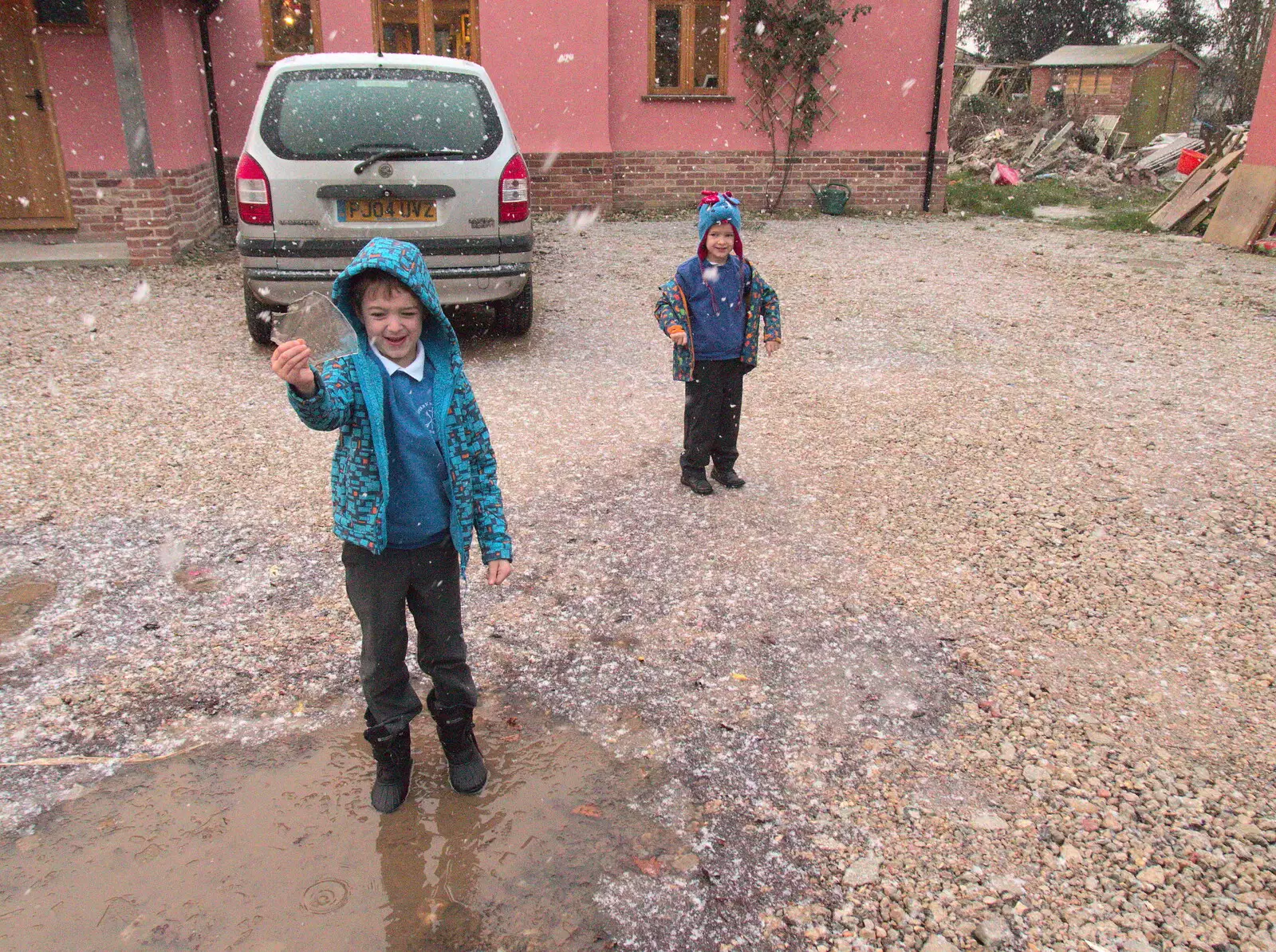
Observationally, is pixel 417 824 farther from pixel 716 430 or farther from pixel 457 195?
pixel 457 195

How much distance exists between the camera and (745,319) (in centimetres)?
420

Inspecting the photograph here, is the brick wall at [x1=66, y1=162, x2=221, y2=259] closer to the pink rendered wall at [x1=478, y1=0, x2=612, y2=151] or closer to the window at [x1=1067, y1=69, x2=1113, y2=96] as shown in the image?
the pink rendered wall at [x1=478, y1=0, x2=612, y2=151]

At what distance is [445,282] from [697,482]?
8.05ft

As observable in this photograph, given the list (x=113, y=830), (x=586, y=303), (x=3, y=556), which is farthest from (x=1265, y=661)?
(x=586, y=303)

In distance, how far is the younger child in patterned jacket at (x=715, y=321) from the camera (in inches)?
160

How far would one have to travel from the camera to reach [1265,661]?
119 inches

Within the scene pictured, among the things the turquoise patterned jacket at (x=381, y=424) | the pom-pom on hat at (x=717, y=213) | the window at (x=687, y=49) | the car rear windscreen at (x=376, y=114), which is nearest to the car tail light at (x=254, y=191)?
the car rear windscreen at (x=376, y=114)

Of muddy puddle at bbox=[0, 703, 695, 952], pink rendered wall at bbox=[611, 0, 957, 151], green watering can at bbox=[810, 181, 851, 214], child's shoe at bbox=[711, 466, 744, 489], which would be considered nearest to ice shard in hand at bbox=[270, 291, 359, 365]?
muddy puddle at bbox=[0, 703, 695, 952]

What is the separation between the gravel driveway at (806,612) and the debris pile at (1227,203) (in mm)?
5644

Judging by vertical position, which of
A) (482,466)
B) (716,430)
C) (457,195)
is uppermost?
(457,195)

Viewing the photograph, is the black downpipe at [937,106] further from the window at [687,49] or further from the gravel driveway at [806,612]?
the gravel driveway at [806,612]

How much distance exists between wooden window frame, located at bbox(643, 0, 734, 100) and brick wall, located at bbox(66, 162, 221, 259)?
6.14 metres

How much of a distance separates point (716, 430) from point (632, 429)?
0.94m

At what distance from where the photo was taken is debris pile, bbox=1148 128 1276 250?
35.4 ft
